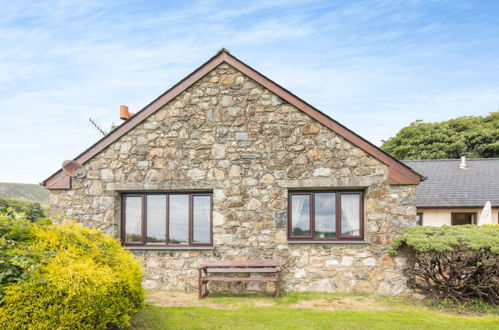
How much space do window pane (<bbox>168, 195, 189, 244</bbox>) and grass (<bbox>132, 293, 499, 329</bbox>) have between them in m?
1.53

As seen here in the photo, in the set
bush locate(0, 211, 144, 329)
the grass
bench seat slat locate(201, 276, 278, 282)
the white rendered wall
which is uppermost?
bush locate(0, 211, 144, 329)

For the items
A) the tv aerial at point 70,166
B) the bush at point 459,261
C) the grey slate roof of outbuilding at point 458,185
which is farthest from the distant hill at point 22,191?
the bush at point 459,261

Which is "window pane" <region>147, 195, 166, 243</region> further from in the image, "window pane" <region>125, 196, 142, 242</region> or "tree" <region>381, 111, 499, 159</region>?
"tree" <region>381, 111, 499, 159</region>

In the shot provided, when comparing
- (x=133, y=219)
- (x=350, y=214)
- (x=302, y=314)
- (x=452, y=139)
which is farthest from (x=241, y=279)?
(x=452, y=139)

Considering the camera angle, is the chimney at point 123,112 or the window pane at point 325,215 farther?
the chimney at point 123,112

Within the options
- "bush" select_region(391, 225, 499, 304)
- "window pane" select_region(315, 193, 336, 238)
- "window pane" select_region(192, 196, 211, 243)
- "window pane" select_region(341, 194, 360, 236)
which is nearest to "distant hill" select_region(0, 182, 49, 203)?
"window pane" select_region(192, 196, 211, 243)

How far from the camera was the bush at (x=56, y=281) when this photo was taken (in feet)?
11.6

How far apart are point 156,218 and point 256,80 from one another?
464 centimetres

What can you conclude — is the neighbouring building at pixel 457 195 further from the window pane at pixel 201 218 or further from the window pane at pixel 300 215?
the window pane at pixel 201 218

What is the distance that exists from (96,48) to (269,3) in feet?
19.9

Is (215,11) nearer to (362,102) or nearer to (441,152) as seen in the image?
(362,102)

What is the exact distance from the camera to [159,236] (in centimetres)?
888

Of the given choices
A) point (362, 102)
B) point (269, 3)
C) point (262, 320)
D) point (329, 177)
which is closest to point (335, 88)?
point (362, 102)

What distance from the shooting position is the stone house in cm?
819
